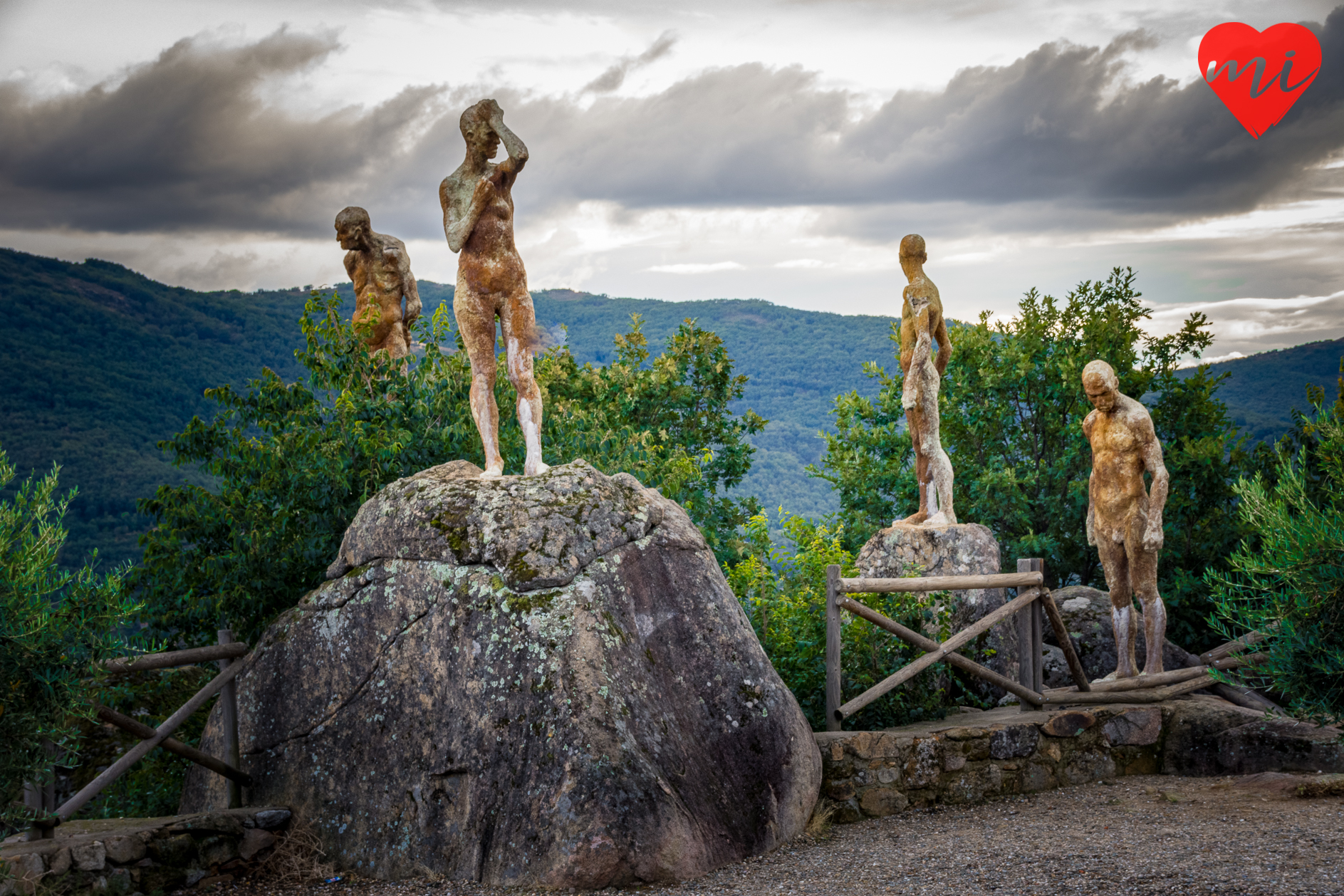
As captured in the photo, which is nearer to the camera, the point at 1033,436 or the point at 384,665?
the point at 384,665

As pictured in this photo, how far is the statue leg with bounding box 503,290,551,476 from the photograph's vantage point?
7.49m

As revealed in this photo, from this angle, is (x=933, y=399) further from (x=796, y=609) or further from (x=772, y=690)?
(x=772, y=690)

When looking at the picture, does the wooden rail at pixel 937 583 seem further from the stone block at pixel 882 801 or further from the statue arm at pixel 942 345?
the statue arm at pixel 942 345

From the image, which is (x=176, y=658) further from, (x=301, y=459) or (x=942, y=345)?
(x=942, y=345)

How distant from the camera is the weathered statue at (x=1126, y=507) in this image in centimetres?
841

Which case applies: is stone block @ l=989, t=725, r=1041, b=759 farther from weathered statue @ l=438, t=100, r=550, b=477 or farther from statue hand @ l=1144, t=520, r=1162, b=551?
weathered statue @ l=438, t=100, r=550, b=477

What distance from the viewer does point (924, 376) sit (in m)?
10.3

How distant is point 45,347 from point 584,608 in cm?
3035

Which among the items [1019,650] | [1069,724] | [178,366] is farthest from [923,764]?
[178,366]

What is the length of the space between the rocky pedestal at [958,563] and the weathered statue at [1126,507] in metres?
1.13

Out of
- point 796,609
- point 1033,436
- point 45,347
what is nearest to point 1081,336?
point 1033,436

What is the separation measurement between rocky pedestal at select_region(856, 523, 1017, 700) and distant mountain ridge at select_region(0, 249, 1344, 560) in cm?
1063

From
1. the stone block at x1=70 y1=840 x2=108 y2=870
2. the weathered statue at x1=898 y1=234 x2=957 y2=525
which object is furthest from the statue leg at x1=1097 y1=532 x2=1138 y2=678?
the stone block at x1=70 y1=840 x2=108 y2=870

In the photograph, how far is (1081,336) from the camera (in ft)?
56.0
